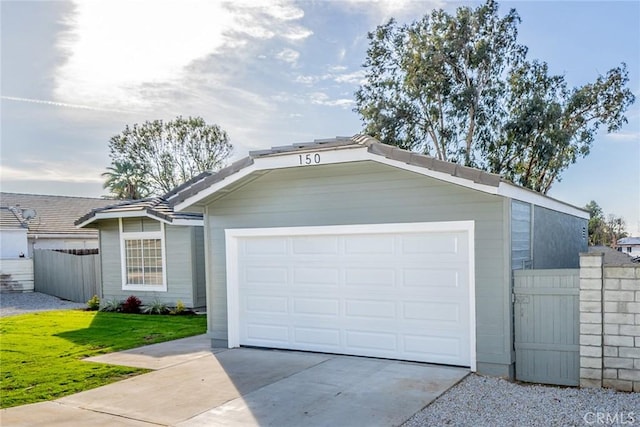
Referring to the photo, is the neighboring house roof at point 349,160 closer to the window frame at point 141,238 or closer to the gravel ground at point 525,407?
the gravel ground at point 525,407

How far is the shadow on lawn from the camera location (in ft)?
31.0

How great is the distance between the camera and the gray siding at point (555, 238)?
311 inches

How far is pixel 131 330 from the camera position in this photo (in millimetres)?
10875

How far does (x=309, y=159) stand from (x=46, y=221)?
22229 mm

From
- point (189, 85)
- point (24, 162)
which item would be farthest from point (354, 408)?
point (24, 162)

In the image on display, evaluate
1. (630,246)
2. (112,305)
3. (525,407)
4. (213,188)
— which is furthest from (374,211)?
(630,246)

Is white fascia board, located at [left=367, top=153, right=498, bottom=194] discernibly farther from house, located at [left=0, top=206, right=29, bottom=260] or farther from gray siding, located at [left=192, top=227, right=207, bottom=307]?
house, located at [left=0, top=206, right=29, bottom=260]

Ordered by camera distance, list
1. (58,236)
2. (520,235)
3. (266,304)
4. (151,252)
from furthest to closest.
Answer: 1. (58,236)
2. (151,252)
3. (266,304)
4. (520,235)

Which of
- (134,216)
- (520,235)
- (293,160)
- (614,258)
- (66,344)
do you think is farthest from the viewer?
(134,216)

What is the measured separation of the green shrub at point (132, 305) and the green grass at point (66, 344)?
0.53 metres

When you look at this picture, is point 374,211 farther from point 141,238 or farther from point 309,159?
point 141,238

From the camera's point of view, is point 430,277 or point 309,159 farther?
point 309,159

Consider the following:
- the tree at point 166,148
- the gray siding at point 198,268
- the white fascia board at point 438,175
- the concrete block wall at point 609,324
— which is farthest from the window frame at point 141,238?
the tree at point 166,148

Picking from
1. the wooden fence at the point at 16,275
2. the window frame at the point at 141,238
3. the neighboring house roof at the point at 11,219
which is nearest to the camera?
the window frame at the point at 141,238
